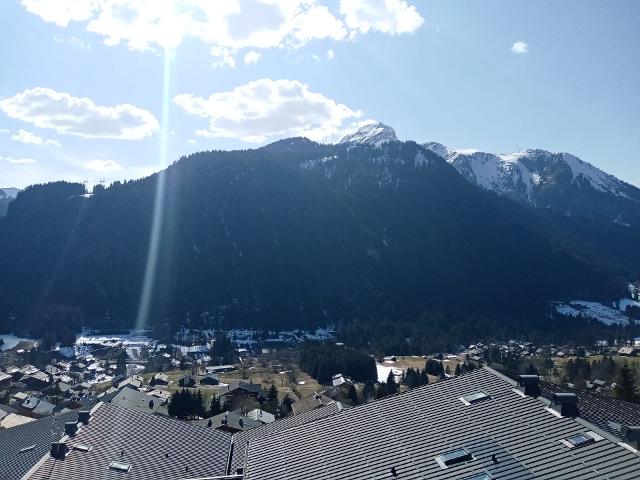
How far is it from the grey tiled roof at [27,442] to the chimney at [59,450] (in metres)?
1.18

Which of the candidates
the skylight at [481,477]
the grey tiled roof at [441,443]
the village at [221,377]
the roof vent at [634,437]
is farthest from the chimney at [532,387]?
the village at [221,377]

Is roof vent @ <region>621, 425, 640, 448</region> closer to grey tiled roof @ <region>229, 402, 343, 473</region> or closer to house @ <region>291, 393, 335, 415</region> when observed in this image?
grey tiled roof @ <region>229, 402, 343, 473</region>

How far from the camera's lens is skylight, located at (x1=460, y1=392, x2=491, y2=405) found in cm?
2797

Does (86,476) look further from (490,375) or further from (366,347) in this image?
(366,347)

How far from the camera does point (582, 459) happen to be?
21.9 m

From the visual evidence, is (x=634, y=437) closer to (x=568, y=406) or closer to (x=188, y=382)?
(x=568, y=406)

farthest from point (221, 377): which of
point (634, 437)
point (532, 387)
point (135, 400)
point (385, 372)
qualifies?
point (634, 437)

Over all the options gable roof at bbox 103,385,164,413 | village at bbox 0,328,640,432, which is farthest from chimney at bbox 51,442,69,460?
gable roof at bbox 103,385,164,413

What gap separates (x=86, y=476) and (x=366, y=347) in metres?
156

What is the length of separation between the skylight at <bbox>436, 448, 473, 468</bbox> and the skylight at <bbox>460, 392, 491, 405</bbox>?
420cm

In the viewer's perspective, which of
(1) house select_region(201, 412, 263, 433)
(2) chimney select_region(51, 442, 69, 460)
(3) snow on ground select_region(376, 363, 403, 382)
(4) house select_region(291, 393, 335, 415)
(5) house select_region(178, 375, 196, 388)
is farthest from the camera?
(3) snow on ground select_region(376, 363, 403, 382)

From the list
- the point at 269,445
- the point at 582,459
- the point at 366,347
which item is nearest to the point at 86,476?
the point at 269,445

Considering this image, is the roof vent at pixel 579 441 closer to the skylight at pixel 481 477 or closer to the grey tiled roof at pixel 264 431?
the skylight at pixel 481 477

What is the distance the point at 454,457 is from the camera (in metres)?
23.7
